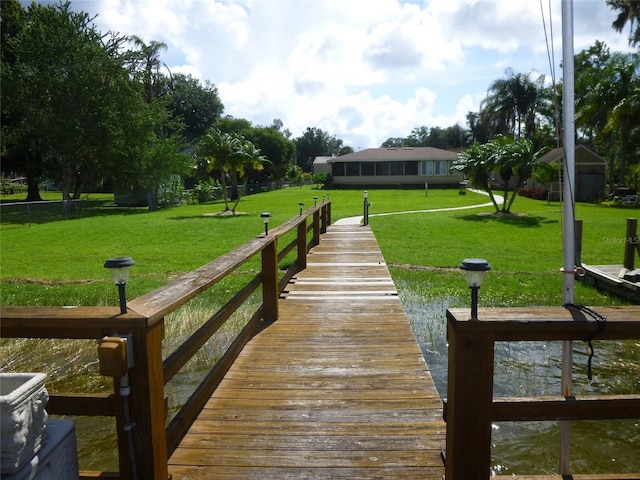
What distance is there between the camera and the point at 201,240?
15.7 meters

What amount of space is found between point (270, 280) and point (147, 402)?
3.20 meters

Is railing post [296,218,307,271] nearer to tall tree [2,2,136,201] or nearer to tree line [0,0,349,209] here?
tree line [0,0,349,209]

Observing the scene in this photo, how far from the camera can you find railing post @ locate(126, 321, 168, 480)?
2111mm

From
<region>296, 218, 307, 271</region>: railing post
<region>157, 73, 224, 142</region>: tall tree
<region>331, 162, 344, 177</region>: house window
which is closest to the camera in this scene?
<region>296, 218, 307, 271</region>: railing post

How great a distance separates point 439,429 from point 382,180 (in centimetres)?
4317

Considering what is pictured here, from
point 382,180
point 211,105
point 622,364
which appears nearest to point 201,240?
point 622,364

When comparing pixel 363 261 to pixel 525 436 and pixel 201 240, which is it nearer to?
pixel 525 436

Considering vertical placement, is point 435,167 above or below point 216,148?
below

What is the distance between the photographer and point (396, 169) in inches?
1780

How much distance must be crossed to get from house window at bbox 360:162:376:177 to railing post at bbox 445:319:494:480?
43891 mm

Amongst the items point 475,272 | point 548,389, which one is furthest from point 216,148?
point 475,272

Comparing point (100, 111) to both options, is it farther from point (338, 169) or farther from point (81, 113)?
point (338, 169)

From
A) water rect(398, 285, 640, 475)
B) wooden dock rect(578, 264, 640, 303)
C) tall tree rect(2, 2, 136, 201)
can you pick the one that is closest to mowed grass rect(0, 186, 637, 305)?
wooden dock rect(578, 264, 640, 303)

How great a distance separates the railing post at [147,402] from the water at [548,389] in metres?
2.64
